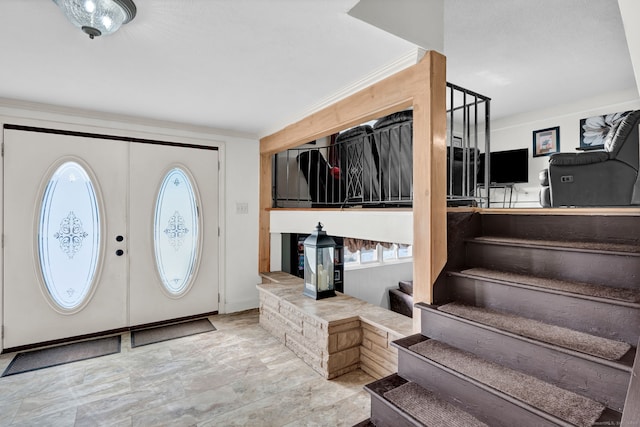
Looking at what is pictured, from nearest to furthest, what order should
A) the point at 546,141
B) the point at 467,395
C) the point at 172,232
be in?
the point at 467,395, the point at 172,232, the point at 546,141

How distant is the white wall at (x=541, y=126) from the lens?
4.04 meters

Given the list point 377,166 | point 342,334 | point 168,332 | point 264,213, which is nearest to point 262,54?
point 377,166

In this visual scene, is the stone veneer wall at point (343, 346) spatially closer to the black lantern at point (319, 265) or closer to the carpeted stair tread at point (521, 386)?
the black lantern at point (319, 265)

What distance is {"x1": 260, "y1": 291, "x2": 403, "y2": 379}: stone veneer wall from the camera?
2.52 meters

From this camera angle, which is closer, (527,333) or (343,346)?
(527,333)

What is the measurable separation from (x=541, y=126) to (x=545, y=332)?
166 inches

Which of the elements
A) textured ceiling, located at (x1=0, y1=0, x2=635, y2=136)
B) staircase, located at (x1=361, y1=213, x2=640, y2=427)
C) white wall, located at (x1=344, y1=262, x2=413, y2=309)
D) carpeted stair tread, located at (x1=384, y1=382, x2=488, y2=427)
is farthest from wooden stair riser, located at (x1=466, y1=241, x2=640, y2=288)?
white wall, located at (x1=344, y1=262, x2=413, y2=309)

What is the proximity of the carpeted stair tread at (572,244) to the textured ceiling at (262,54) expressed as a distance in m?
1.42

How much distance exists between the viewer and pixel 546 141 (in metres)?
4.73

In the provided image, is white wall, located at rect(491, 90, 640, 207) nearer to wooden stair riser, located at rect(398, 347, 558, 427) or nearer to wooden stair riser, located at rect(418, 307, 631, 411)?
wooden stair riser, located at rect(418, 307, 631, 411)

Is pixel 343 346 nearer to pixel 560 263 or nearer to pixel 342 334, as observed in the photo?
pixel 342 334

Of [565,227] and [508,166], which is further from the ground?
[508,166]

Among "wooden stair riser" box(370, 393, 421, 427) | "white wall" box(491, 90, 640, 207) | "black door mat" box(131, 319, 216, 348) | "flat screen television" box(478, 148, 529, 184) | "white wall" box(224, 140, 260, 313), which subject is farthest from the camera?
"flat screen television" box(478, 148, 529, 184)

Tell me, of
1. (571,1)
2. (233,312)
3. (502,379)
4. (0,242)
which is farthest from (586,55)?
(0,242)
